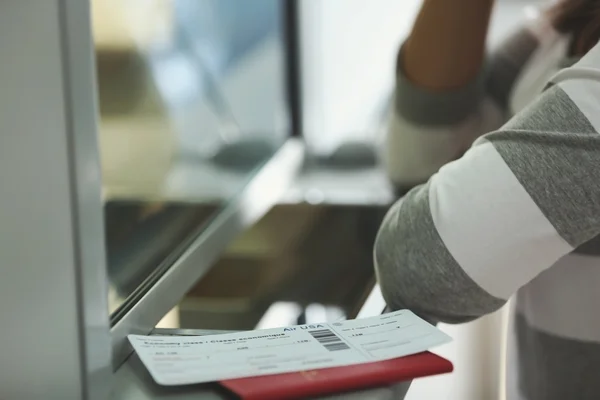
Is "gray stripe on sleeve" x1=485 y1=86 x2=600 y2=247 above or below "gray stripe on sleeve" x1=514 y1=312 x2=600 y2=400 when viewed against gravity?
above

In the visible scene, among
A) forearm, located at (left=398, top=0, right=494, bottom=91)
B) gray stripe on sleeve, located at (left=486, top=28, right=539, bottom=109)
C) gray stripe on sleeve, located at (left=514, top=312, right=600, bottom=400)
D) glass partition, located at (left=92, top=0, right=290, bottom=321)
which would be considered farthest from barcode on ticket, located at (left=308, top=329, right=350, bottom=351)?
gray stripe on sleeve, located at (left=486, top=28, right=539, bottom=109)

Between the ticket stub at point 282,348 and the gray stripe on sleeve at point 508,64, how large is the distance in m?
0.50

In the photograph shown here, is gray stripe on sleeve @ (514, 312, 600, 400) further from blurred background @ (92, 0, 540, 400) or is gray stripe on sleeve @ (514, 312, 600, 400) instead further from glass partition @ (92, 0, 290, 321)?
glass partition @ (92, 0, 290, 321)

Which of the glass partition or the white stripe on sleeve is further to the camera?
the glass partition

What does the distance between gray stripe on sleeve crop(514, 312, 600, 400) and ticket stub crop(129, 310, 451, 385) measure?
0.63 feet

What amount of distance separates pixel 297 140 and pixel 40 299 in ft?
2.79

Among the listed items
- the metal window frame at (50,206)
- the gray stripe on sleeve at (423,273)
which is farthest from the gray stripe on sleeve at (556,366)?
the metal window frame at (50,206)

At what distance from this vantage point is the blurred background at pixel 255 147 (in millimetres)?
727

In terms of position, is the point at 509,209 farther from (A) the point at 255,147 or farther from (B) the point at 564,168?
(A) the point at 255,147

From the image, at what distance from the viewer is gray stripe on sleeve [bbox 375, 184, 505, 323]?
0.60m

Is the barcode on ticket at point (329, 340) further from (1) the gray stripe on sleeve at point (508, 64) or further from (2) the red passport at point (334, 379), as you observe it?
(1) the gray stripe on sleeve at point (508, 64)

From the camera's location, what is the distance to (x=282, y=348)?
1.86ft

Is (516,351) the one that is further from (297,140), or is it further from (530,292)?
(297,140)

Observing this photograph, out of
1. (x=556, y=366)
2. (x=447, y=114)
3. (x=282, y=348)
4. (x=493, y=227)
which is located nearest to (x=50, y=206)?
(x=282, y=348)
